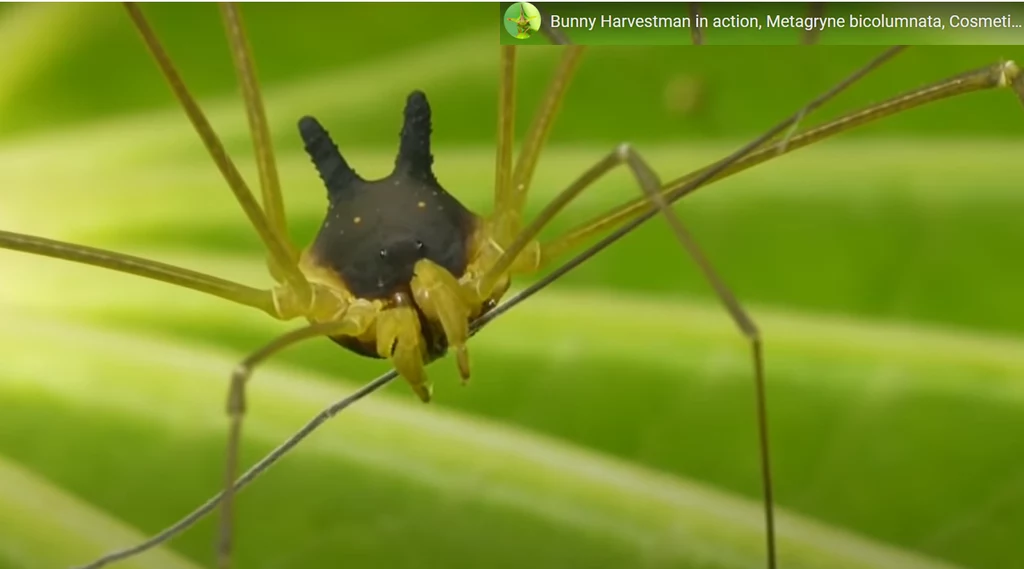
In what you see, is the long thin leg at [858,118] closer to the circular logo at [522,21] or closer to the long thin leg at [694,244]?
the long thin leg at [694,244]

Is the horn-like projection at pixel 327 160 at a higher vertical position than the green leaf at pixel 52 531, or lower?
higher

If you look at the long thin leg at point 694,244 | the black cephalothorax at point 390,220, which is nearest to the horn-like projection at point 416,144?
the black cephalothorax at point 390,220

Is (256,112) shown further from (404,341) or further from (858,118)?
(858,118)

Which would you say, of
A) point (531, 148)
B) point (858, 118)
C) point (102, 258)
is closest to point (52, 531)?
point (102, 258)

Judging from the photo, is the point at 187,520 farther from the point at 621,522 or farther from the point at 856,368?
the point at 856,368

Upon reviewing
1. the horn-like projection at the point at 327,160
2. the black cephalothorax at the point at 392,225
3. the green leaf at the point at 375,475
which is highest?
the horn-like projection at the point at 327,160

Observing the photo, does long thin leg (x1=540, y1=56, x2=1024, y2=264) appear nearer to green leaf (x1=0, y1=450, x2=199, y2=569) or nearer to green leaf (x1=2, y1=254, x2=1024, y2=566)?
green leaf (x1=2, y1=254, x2=1024, y2=566)
